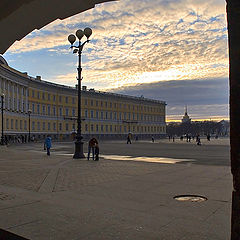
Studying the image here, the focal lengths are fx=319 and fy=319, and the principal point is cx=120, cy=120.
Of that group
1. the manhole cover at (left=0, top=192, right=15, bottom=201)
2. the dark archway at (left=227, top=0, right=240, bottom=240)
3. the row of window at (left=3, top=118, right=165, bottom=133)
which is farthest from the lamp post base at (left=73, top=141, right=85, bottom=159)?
the row of window at (left=3, top=118, right=165, bottom=133)

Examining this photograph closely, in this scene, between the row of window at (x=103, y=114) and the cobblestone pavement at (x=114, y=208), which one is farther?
the row of window at (x=103, y=114)

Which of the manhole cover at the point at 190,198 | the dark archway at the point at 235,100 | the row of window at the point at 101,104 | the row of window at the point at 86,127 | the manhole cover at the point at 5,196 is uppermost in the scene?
the row of window at the point at 101,104

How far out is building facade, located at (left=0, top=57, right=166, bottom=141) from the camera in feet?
218

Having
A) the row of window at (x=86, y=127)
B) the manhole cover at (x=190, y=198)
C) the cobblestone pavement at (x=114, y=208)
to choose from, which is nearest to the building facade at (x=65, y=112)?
the row of window at (x=86, y=127)

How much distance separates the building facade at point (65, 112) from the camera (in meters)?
66.3

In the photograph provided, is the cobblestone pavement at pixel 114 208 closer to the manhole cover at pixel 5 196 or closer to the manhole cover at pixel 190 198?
the manhole cover at pixel 5 196

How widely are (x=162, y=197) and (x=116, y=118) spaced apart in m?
92.8

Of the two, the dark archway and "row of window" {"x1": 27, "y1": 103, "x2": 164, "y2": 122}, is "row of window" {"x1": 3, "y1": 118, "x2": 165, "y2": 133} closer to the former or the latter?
"row of window" {"x1": 27, "y1": 103, "x2": 164, "y2": 122}

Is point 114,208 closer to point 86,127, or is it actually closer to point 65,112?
point 65,112

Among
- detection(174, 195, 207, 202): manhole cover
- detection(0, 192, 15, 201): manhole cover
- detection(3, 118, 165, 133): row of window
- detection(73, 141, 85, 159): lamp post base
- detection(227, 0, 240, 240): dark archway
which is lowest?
detection(174, 195, 207, 202): manhole cover

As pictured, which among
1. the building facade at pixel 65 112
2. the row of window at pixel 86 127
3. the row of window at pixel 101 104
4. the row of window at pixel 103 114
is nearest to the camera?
the building facade at pixel 65 112

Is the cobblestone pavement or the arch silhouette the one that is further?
the cobblestone pavement

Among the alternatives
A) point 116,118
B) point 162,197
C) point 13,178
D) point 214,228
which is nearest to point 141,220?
point 214,228

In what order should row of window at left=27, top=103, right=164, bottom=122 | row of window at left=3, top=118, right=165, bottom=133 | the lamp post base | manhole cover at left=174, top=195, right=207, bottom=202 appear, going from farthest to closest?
row of window at left=27, top=103, right=164, bottom=122
row of window at left=3, top=118, right=165, bottom=133
the lamp post base
manhole cover at left=174, top=195, right=207, bottom=202
